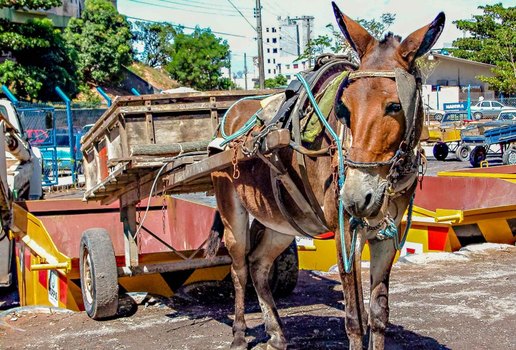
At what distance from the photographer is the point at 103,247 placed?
7.71 m

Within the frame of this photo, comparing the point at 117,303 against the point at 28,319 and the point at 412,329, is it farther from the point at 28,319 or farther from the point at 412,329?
the point at 412,329

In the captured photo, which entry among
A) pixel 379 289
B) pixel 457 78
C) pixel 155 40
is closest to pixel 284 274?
pixel 379 289

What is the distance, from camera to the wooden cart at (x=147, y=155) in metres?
6.79

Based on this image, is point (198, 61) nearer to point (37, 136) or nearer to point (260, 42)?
point (260, 42)

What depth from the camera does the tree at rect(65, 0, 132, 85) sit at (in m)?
53.1

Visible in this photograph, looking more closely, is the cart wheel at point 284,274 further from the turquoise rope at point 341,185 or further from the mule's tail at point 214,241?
the turquoise rope at point 341,185

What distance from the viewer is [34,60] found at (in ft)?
122

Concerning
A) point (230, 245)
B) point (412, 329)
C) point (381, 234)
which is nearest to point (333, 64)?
point (381, 234)

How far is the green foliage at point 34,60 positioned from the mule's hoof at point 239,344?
28.9m

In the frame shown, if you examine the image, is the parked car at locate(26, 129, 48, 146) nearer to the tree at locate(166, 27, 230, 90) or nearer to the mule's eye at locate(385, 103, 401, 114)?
the mule's eye at locate(385, 103, 401, 114)

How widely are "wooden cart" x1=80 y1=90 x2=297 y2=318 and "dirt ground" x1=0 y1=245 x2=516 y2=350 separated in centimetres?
43

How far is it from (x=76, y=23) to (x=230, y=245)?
51.8 meters

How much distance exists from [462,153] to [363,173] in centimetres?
2635

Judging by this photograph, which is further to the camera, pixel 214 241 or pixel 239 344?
pixel 214 241
